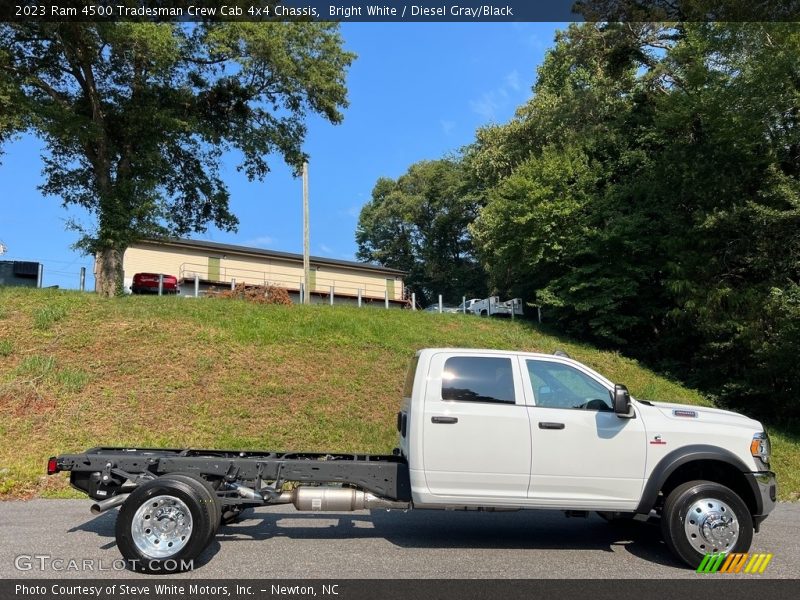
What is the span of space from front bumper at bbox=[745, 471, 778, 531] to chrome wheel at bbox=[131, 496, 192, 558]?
515 cm

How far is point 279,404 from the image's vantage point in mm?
12109

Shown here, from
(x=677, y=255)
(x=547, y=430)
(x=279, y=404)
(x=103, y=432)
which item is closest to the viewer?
(x=547, y=430)

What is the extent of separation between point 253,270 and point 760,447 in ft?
111

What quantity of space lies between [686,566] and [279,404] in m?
8.55

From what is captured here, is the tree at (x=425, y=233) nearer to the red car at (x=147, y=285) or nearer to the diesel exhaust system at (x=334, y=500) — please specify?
the red car at (x=147, y=285)

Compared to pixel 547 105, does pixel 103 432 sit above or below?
below

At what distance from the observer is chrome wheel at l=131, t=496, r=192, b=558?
502 centimetres

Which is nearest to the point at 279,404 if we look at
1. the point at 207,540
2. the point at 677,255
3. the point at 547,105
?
the point at 207,540

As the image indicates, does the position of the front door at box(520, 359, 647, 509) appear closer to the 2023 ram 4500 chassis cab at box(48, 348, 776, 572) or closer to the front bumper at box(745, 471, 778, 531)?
the 2023 ram 4500 chassis cab at box(48, 348, 776, 572)

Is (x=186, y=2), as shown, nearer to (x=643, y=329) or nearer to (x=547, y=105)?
(x=547, y=105)

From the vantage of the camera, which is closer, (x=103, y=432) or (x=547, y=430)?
(x=547, y=430)

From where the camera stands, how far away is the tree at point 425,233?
54031 millimetres
